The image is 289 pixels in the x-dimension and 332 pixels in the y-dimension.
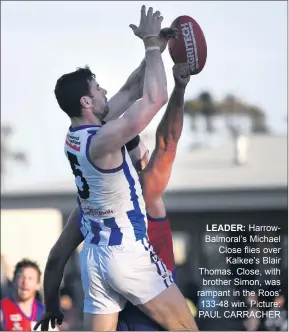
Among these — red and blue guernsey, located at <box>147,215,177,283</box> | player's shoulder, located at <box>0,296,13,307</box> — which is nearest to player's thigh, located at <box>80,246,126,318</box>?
red and blue guernsey, located at <box>147,215,177,283</box>

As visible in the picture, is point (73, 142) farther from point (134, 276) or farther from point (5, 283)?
point (5, 283)

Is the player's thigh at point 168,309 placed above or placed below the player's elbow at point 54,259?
below

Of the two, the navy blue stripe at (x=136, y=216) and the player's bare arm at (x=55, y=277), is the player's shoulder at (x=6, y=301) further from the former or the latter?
the navy blue stripe at (x=136, y=216)

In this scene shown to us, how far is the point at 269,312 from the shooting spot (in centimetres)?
566

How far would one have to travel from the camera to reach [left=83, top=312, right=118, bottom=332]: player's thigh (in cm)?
452

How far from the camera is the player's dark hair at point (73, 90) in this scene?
443 cm

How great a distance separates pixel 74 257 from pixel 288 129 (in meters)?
A: 1.59

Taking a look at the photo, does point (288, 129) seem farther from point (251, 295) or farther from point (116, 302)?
point (116, 302)

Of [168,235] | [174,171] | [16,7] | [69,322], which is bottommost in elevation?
[69,322]

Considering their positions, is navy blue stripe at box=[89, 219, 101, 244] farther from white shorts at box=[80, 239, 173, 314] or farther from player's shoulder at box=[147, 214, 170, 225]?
player's shoulder at box=[147, 214, 170, 225]

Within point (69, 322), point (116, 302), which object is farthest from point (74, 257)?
point (116, 302)

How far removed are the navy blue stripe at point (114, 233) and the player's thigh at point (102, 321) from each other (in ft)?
1.10

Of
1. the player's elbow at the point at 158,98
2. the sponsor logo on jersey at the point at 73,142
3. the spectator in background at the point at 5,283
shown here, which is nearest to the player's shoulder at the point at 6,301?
the spectator in background at the point at 5,283

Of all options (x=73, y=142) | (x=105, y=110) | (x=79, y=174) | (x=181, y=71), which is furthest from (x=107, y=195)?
(x=181, y=71)
